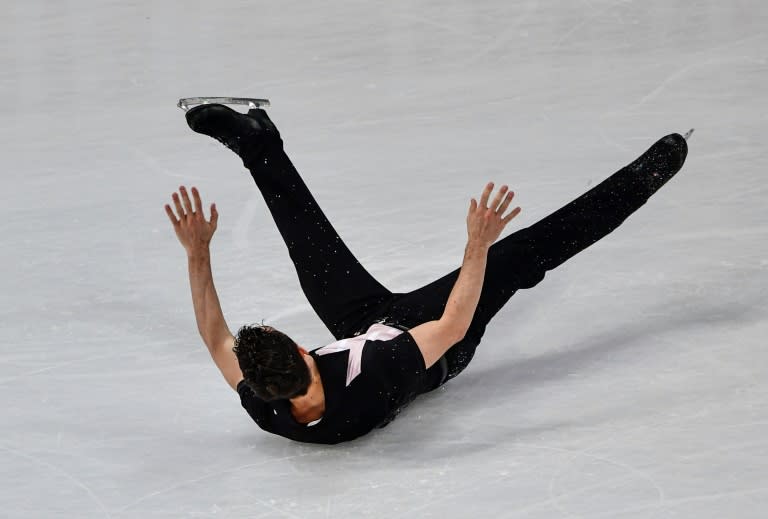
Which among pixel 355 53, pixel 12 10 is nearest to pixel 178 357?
pixel 355 53

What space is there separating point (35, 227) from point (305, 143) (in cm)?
128

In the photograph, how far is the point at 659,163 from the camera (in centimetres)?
373

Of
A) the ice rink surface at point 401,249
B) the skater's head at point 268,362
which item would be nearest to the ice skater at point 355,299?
the skater's head at point 268,362

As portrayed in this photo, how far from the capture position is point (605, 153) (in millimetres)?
5227

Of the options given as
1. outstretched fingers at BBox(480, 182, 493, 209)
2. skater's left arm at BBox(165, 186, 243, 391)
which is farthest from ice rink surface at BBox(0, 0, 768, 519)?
outstretched fingers at BBox(480, 182, 493, 209)

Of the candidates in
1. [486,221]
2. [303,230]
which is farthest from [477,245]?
[303,230]

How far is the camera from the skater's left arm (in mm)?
3291

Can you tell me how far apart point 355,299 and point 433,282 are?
0.23 m

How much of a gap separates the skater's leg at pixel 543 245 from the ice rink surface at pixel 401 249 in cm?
24

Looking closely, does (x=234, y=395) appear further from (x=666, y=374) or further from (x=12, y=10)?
(x=12, y=10)

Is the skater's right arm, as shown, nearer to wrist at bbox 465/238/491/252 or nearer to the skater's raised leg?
wrist at bbox 465/238/491/252

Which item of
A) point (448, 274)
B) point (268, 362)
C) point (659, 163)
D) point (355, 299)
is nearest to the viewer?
point (268, 362)

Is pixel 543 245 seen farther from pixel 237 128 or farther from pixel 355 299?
pixel 237 128

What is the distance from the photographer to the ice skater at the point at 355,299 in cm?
303
